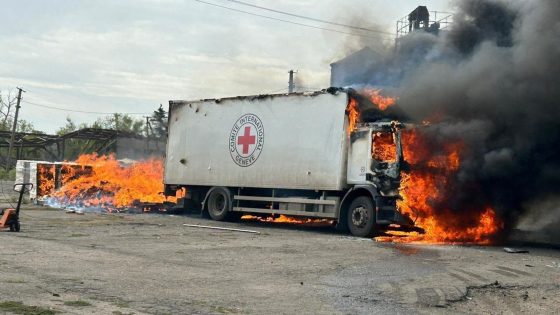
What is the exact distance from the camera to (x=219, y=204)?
60.3ft

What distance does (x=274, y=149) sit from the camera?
16531mm

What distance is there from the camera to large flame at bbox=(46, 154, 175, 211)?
21359 millimetres

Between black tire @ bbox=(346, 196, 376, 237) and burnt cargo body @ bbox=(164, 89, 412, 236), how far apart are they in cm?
2

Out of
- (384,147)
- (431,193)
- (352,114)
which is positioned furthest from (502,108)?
(352,114)

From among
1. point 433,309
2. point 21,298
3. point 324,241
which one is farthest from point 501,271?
point 21,298

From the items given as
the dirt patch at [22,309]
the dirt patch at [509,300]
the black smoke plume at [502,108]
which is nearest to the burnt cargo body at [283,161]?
the black smoke plume at [502,108]

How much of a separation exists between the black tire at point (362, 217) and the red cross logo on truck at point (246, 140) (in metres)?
3.71

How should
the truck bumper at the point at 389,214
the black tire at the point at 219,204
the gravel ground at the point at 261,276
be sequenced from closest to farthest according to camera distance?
the gravel ground at the point at 261,276, the truck bumper at the point at 389,214, the black tire at the point at 219,204

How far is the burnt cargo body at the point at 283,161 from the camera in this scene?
46.3 feet

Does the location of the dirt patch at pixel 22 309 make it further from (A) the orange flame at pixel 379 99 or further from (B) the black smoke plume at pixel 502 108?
(A) the orange flame at pixel 379 99

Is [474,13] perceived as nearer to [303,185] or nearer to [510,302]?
[303,185]

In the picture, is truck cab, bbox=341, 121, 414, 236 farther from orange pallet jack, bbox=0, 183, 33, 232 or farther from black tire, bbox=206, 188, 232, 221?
orange pallet jack, bbox=0, 183, 33, 232

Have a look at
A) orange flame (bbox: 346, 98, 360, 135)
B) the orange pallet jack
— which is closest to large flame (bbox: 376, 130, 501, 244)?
orange flame (bbox: 346, 98, 360, 135)

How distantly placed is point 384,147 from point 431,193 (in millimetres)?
1545
